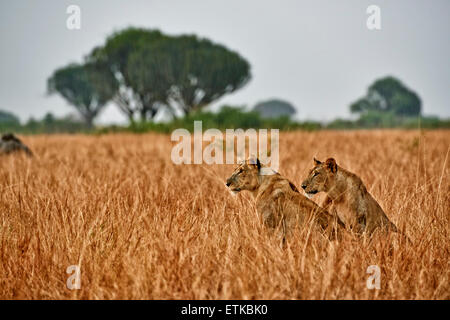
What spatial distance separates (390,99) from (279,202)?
74170 millimetres

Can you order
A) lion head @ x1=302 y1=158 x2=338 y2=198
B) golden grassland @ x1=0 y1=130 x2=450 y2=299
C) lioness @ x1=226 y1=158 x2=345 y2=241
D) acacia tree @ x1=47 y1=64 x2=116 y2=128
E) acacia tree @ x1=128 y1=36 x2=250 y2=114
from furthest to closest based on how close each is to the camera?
acacia tree @ x1=47 y1=64 x2=116 y2=128, acacia tree @ x1=128 y1=36 x2=250 y2=114, lion head @ x1=302 y1=158 x2=338 y2=198, lioness @ x1=226 y1=158 x2=345 y2=241, golden grassland @ x1=0 y1=130 x2=450 y2=299

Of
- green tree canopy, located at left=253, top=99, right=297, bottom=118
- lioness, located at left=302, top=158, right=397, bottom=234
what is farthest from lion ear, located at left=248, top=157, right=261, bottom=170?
green tree canopy, located at left=253, top=99, right=297, bottom=118

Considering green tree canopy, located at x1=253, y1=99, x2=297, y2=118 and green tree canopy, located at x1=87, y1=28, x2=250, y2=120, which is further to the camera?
green tree canopy, located at x1=253, y1=99, x2=297, y2=118

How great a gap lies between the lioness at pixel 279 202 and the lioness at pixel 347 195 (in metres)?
0.11

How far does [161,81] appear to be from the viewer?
42.5 m

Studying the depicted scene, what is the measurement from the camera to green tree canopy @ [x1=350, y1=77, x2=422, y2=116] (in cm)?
7000

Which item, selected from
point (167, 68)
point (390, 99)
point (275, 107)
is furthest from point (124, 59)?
point (275, 107)

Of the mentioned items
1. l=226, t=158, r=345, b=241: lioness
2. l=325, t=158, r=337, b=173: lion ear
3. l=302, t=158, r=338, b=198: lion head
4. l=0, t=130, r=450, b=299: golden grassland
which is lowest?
l=0, t=130, r=450, b=299: golden grassland

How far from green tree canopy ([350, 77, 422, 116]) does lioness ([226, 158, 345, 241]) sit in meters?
70.1

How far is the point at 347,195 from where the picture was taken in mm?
3432

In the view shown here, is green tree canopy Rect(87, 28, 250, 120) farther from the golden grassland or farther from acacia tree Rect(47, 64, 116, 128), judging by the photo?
the golden grassland

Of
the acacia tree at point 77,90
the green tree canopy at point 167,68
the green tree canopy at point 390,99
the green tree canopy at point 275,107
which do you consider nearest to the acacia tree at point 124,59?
the green tree canopy at point 167,68
